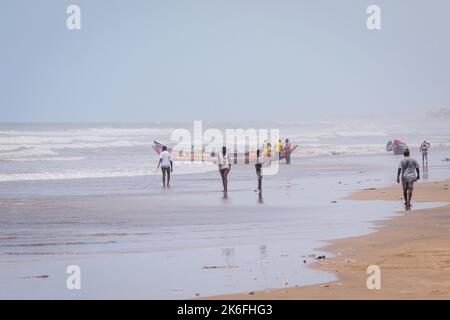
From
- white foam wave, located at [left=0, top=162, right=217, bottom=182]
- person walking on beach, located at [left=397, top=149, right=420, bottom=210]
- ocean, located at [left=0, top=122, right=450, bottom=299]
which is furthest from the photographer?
white foam wave, located at [left=0, top=162, right=217, bottom=182]

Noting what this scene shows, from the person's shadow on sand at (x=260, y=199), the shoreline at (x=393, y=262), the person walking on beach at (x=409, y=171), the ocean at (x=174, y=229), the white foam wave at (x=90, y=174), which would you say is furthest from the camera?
the white foam wave at (x=90, y=174)

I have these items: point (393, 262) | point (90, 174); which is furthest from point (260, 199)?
point (90, 174)

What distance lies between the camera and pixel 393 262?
1450 cm

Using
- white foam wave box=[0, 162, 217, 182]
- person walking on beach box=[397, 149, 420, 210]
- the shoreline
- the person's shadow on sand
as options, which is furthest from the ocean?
person walking on beach box=[397, 149, 420, 210]

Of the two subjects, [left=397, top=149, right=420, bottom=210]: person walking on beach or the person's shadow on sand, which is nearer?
[left=397, top=149, right=420, bottom=210]: person walking on beach

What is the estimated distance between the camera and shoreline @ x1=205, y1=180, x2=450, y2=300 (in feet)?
39.7

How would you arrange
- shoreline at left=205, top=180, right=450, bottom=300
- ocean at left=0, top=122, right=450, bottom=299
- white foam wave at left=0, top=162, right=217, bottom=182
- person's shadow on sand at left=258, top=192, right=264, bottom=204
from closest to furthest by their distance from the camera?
shoreline at left=205, top=180, right=450, bottom=300, ocean at left=0, top=122, right=450, bottom=299, person's shadow on sand at left=258, top=192, right=264, bottom=204, white foam wave at left=0, top=162, right=217, bottom=182

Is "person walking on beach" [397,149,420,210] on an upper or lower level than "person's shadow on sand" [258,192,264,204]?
upper

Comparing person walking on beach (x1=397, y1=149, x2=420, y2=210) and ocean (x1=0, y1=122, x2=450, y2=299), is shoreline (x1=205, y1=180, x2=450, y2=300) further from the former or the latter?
person walking on beach (x1=397, y1=149, x2=420, y2=210)

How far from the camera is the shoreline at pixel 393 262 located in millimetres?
12109

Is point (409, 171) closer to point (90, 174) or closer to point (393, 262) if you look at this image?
point (393, 262)

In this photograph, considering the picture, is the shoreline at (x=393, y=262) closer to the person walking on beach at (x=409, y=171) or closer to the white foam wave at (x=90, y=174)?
the person walking on beach at (x=409, y=171)

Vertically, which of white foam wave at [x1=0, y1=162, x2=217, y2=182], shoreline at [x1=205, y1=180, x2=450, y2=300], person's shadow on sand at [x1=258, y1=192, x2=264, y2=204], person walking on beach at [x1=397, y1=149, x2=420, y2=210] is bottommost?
shoreline at [x1=205, y1=180, x2=450, y2=300]

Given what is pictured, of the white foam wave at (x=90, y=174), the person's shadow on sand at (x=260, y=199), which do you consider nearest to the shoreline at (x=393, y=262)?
the person's shadow on sand at (x=260, y=199)
